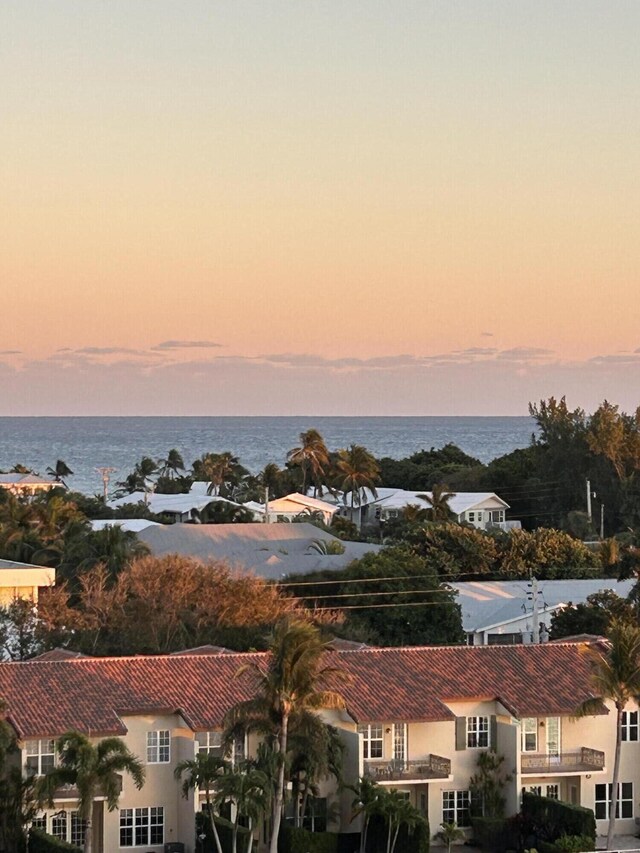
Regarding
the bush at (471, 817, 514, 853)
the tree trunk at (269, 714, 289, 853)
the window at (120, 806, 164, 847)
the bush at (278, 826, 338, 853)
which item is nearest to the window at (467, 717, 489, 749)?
the bush at (471, 817, 514, 853)

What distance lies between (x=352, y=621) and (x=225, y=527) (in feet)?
102

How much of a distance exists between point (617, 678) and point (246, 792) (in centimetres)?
1164

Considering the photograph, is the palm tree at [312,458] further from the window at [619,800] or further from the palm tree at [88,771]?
the palm tree at [88,771]

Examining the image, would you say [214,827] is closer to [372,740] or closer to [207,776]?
[207,776]

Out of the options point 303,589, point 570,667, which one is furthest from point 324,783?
point 303,589

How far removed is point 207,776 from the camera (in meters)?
42.6

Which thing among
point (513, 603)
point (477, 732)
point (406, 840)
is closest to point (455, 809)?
point (477, 732)

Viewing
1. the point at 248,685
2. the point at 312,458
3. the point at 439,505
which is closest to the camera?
the point at 248,685

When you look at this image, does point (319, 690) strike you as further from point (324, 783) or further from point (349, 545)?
point (349, 545)

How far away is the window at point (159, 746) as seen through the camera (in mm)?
45312

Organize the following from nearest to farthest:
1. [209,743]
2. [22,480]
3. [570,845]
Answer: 1. [570,845]
2. [209,743]
3. [22,480]

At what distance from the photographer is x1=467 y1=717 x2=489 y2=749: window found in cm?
4803

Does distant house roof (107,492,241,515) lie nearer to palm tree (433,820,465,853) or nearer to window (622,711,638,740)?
window (622,711,638,740)

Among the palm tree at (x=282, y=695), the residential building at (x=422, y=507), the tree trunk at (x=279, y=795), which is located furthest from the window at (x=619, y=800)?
the residential building at (x=422, y=507)
